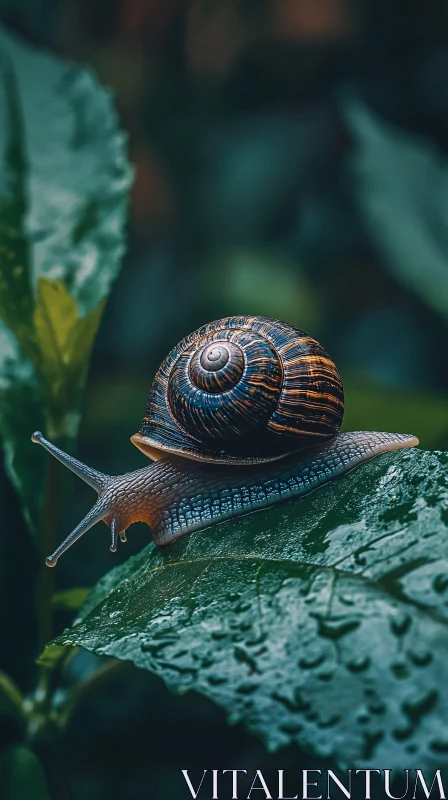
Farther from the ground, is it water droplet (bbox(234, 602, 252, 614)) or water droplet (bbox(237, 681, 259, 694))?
water droplet (bbox(234, 602, 252, 614))

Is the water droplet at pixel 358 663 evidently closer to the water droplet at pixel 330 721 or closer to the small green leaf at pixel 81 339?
the water droplet at pixel 330 721

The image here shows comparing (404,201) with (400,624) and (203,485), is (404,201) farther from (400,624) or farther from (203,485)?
(400,624)

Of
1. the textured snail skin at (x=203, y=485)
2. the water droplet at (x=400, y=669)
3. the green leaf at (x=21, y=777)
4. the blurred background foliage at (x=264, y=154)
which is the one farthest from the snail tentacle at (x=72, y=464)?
the blurred background foliage at (x=264, y=154)

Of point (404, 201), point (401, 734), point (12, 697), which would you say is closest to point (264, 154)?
point (404, 201)

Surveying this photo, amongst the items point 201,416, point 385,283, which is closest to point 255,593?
point 201,416

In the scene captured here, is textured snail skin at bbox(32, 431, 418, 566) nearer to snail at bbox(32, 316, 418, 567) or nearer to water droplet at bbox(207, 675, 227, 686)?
snail at bbox(32, 316, 418, 567)

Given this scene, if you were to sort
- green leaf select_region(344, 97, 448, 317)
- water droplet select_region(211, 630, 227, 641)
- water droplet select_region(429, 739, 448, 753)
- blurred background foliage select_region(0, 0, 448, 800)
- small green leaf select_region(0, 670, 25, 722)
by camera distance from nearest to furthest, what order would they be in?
1. water droplet select_region(429, 739, 448, 753)
2. water droplet select_region(211, 630, 227, 641)
3. small green leaf select_region(0, 670, 25, 722)
4. green leaf select_region(344, 97, 448, 317)
5. blurred background foliage select_region(0, 0, 448, 800)

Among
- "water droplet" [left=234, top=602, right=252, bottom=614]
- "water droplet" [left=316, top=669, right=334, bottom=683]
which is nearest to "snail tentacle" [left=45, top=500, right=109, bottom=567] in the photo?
"water droplet" [left=234, top=602, right=252, bottom=614]
